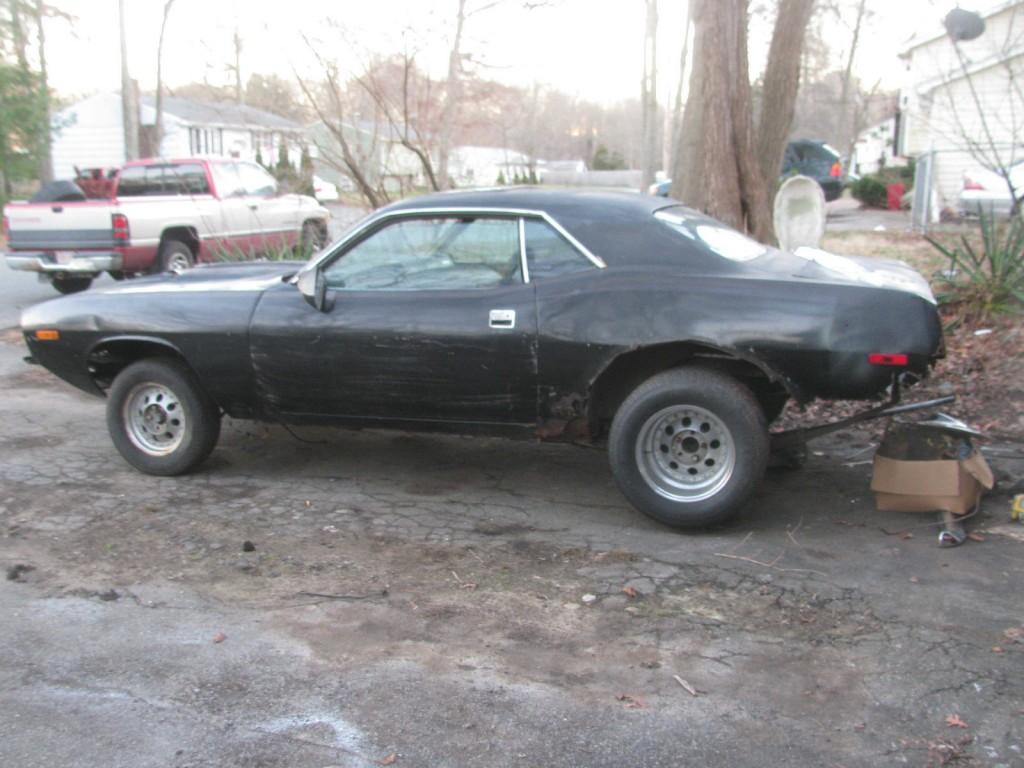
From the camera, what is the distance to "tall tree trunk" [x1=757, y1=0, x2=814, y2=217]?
10578 mm

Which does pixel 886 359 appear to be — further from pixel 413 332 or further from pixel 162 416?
pixel 162 416

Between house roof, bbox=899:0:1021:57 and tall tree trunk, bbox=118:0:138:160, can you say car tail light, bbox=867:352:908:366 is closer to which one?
house roof, bbox=899:0:1021:57

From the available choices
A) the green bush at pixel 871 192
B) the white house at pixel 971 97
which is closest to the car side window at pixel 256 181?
the white house at pixel 971 97

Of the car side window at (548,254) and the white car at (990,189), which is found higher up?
the white car at (990,189)

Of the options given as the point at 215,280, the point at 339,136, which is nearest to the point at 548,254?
the point at 215,280

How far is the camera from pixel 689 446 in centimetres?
487

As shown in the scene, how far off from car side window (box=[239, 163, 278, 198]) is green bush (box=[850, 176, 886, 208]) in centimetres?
1603

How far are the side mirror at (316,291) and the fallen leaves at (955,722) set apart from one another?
3.54 metres

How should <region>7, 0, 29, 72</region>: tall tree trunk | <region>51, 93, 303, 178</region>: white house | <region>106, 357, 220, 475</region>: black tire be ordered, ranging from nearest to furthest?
<region>106, 357, 220, 475</region>: black tire
<region>7, 0, 29, 72</region>: tall tree trunk
<region>51, 93, 303, 178</region>: white house

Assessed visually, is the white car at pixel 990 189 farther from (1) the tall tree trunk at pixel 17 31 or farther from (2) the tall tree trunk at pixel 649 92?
(1) the tall tree trunk at pixel 17 31

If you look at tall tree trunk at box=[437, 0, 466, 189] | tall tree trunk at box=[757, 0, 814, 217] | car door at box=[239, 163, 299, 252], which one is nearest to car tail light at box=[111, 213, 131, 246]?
car door at box=[239, 163, 299, 252]

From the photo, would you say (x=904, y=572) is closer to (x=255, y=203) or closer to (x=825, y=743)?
(x=825, y=743)

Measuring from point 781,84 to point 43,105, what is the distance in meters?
22.3

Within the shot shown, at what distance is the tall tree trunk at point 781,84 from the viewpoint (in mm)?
10578
